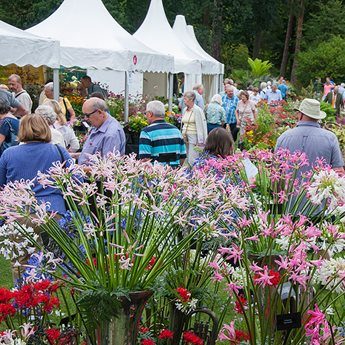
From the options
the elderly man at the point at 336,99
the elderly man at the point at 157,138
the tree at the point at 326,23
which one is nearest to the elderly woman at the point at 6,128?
the elderly man at the point at 157,138

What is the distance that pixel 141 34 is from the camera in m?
18.6

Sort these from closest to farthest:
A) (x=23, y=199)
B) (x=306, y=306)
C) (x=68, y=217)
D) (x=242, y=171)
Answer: (x=23, y=199)
(x=306, y=306)
(x=68, y=217)
(x=242, y=171)

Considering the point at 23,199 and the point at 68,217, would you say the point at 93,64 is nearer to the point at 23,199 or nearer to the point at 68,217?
the point at 68,217

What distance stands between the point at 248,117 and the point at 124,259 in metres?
12.2

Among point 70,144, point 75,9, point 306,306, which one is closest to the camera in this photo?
point 306,306

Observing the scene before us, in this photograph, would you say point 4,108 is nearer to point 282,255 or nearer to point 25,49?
point 25,49

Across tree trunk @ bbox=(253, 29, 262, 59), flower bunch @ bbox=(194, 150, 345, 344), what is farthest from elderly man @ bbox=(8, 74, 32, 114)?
tree trunk @ bbox=(253, 29, 262, 59)

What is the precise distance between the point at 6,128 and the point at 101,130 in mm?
830

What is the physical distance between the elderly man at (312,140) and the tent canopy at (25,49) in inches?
139

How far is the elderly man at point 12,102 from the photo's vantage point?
6.64 m

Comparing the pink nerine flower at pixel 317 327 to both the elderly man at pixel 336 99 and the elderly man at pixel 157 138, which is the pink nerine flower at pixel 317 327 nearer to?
the elderly man at pixel 157 138

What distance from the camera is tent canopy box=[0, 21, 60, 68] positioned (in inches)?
316

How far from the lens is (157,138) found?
6.96 metres

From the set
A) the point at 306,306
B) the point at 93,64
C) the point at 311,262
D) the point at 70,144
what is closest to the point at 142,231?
the point at 311,262
